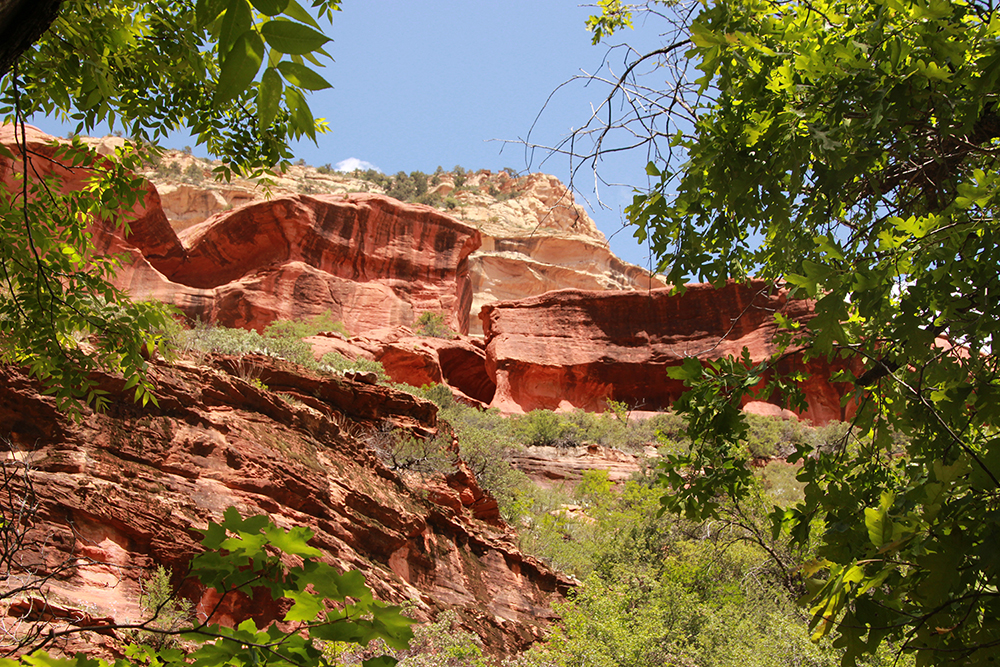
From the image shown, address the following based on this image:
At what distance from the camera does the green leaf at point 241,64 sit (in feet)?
3.38

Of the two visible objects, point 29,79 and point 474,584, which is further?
point 474,584

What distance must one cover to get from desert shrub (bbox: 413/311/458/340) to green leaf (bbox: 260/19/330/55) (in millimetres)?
27029

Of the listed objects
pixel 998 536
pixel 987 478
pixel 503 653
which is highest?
pixel 987 478

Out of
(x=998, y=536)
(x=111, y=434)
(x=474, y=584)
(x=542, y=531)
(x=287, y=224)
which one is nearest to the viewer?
(x=998, y=536)

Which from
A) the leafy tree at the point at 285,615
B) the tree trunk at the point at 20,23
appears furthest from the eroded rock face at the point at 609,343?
the tree trunk at the point at 20,23

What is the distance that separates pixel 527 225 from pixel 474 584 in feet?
157

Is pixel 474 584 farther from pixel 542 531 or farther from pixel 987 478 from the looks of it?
pixel 987 478

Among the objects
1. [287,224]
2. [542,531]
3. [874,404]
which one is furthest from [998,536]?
[287,224]

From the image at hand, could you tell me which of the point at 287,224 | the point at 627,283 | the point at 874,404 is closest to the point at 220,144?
the point at 874,404

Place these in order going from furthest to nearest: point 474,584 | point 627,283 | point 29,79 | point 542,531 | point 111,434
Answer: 1. point 627,283
2. point 542,531
3. point 474,584
4. point 111,434
5. point 29,79

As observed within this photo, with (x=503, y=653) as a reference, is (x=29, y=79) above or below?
above

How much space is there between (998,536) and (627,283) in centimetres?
4932

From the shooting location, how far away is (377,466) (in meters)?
8.36

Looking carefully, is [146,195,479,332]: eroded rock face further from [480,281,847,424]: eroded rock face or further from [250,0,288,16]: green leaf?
[250,0,288,16]: green leaf
